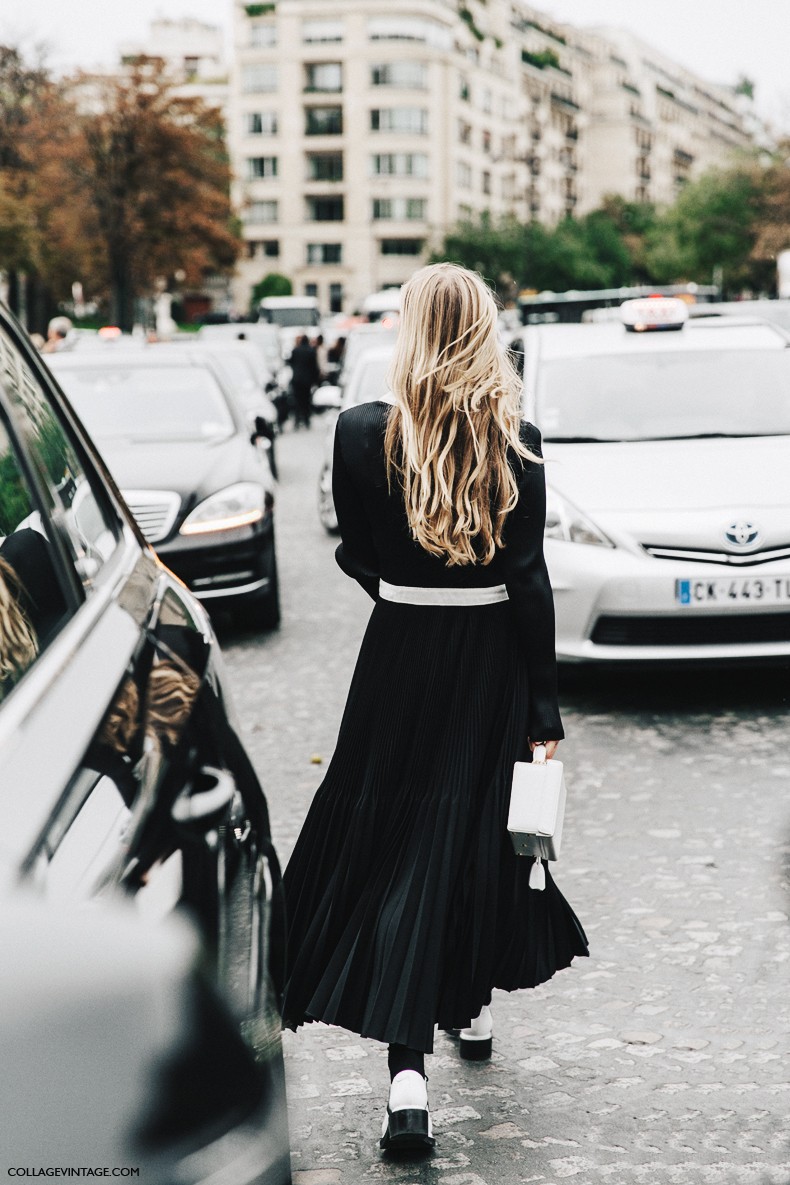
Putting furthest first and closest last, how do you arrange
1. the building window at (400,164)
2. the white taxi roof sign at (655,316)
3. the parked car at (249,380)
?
the building window at (400,164)
the parked car at (249,380)
the white taxi roof sign at (655,316)

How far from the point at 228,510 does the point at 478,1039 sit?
222 inches

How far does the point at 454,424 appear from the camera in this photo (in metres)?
3.00

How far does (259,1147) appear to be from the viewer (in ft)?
5.72

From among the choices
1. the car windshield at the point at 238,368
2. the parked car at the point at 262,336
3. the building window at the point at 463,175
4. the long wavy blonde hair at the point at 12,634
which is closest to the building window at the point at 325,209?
the building window at the point at 463,175

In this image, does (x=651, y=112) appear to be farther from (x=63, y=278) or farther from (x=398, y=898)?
(x=398, y=898)

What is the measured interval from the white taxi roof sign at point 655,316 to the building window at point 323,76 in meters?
94.6

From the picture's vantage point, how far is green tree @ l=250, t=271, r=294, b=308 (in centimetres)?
9721

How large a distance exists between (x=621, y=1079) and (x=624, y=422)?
4.79 m

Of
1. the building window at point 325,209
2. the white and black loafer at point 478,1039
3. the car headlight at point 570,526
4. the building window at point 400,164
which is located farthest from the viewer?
the building window at point 325,209

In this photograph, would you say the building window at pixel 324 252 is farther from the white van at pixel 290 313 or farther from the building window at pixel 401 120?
the white van at pixel 290 313

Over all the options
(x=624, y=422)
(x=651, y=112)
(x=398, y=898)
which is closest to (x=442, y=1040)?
(x=398, y=898)

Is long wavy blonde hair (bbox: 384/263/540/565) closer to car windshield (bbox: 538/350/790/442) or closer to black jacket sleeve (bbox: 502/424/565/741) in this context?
black jacket sleeve (bbox: 502/424/565/741)

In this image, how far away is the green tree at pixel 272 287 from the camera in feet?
319

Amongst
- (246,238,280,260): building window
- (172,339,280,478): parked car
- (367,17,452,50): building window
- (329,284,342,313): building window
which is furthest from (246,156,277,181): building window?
(172,339,280,478): parked car
